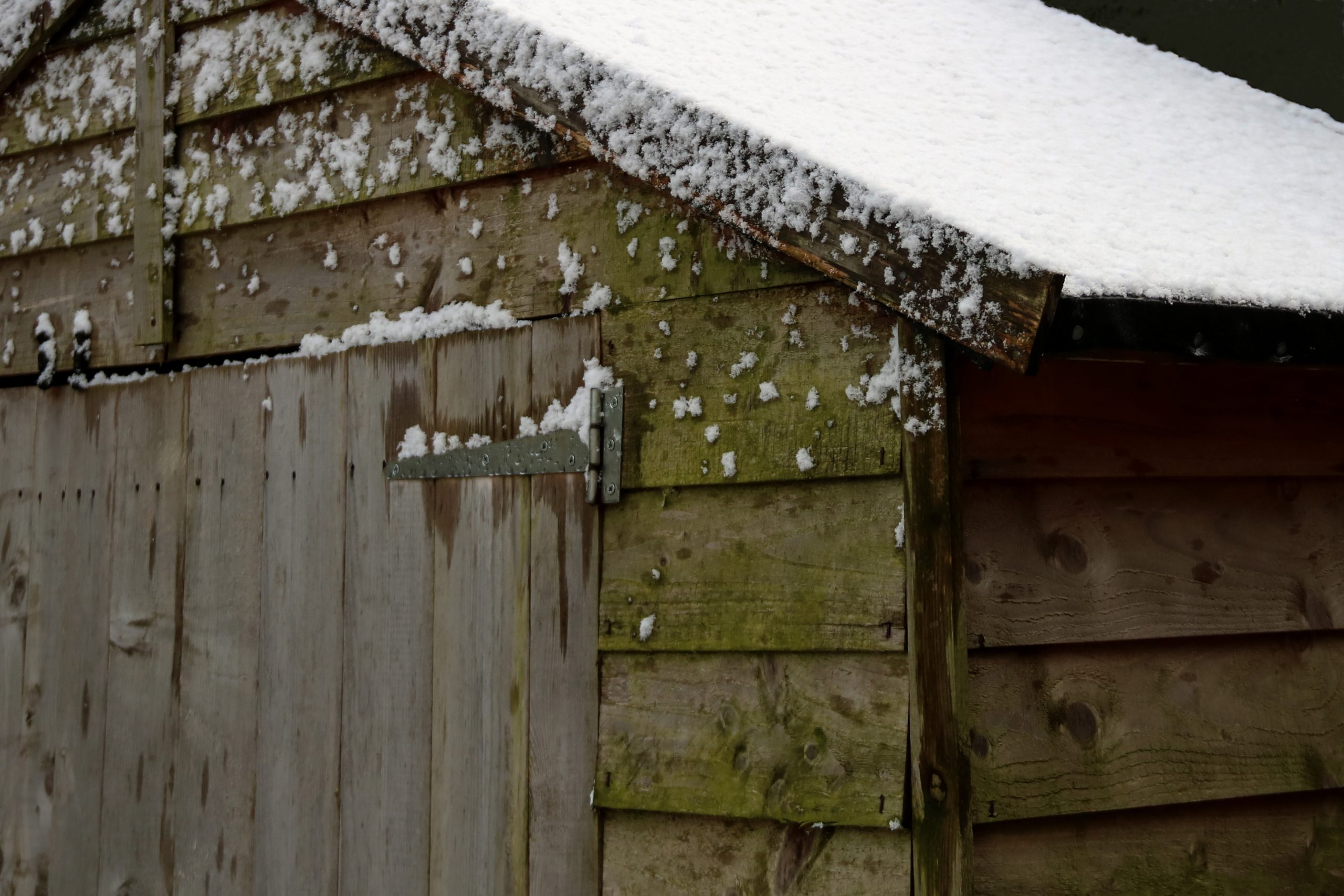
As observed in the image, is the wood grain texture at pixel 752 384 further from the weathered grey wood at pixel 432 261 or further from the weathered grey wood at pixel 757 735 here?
the weathered grey wood at pixel 757 735

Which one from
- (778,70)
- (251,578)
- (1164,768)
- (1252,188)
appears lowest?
(1164,768)

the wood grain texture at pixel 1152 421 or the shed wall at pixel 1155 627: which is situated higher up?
the wood grain texture at pixel 1152 421

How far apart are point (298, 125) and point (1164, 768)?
203 centimetres

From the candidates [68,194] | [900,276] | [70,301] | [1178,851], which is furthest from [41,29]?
[1178,851]

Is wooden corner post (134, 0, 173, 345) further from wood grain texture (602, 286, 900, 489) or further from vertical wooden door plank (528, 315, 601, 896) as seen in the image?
wood grain texture (602, 286, 900, 489)

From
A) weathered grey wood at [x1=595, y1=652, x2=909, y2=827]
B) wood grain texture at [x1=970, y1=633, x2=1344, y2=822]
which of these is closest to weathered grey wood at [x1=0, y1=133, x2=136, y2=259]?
weathered grey wood at [x1=595, y1=652, x2=909, y2=827]

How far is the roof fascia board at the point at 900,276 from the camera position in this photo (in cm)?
131

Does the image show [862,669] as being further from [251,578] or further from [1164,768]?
[251,578]

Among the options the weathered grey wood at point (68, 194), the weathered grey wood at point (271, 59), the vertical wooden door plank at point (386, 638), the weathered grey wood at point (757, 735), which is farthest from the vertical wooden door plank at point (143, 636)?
the weathered grey wood at point (757, 735)

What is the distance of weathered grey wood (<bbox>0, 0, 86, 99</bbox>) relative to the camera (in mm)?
2645

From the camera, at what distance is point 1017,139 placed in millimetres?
1924

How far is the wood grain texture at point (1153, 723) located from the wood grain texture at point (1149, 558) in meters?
0.04

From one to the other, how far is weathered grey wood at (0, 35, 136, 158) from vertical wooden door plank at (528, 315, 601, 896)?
4.48ft

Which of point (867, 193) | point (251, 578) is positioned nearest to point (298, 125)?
point (251, 578)
